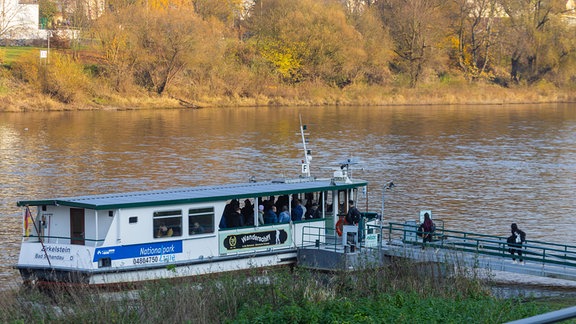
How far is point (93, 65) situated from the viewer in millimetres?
97312

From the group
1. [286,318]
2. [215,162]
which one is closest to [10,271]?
[286,318]

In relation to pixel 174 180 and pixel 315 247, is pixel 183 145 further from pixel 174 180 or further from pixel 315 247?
pixel 315 247

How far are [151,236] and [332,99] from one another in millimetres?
82533

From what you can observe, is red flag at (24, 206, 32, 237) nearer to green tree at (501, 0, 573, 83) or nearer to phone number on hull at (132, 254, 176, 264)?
phone number on hull at (132, 254, 176, 264)

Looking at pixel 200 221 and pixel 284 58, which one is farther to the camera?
pixel 284 58

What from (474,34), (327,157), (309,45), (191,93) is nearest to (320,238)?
(327,157)

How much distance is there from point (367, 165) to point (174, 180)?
1217cm

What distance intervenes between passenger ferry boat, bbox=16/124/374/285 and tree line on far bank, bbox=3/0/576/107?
217 ft

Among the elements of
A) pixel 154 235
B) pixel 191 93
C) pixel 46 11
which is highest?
pixel 46 11

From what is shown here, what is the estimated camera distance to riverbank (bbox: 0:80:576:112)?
285 ft

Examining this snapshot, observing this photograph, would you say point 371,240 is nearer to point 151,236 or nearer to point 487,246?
point 487,246

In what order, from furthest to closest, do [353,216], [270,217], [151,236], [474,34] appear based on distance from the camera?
[474,34], [353,216], [270,217], [151,236]

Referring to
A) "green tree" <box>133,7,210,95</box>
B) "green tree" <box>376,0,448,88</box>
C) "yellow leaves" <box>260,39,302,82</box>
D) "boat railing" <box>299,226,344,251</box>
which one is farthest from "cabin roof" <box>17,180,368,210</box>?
"green tree" <box>376,0,448,88</box>

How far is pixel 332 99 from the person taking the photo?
104750 mm
